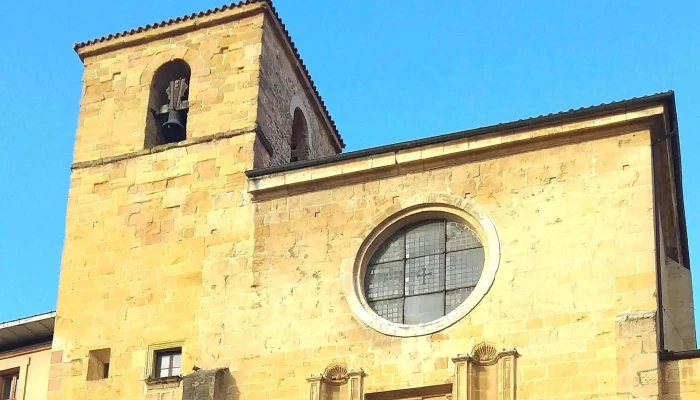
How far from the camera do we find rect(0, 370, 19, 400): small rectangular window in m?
25.8

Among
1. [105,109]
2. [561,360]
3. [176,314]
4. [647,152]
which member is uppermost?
[105,109]

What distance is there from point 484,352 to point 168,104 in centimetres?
837

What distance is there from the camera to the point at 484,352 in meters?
19.6

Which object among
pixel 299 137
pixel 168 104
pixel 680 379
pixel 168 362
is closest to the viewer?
pixel 680 379

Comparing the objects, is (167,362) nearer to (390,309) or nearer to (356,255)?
(356,255)

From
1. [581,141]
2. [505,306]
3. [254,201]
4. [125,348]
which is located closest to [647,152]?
[581,141]

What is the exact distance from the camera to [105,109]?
2489 cm

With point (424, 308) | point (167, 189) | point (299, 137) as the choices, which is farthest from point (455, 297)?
point (299, 137)

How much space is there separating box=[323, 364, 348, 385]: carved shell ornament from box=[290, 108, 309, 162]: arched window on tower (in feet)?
22.7

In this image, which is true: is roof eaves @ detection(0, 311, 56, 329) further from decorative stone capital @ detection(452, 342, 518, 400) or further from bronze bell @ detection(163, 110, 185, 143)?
decorative stone capital @ detection(452, 342, 518, 400)

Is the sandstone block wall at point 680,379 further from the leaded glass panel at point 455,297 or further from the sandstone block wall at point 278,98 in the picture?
the sandstone block wall at point 278,98

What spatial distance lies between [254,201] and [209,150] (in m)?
1.50

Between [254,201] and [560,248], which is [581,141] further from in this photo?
[254,201]

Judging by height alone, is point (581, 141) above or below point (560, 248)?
above
